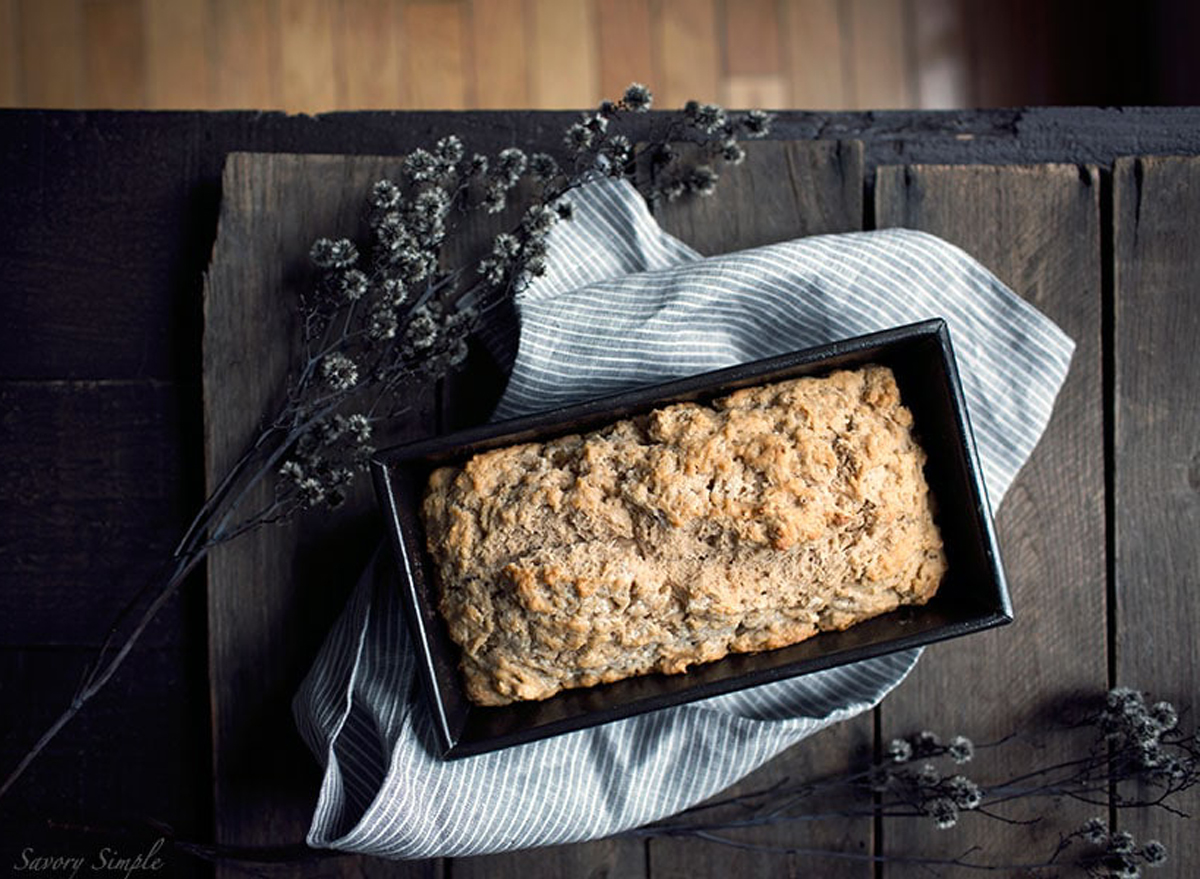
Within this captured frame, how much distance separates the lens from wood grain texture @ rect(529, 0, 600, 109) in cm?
219

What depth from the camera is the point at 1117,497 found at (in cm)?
143

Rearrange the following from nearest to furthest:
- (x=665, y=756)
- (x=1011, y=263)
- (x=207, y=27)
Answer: (x=665, y=756)
(x=1011, y=263)
(x=207, y=27)

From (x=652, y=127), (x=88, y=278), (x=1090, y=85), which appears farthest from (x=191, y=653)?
(x=1090, y=85)

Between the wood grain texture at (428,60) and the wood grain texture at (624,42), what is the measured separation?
0.33m

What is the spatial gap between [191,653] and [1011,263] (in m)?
1.34

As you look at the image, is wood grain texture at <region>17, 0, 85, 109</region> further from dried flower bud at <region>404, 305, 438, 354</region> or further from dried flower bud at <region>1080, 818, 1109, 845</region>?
dried flower bud at <region>1080, 818, 1109, 845</region>

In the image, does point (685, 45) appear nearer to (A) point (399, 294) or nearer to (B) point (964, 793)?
(A) point (399, 294)

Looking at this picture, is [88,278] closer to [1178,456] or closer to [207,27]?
[207,27]

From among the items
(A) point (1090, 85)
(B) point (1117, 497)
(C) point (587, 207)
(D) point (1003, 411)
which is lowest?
(B) point (1117, 497)

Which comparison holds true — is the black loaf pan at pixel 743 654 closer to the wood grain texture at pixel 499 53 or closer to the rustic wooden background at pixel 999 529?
the rustic wooden background at pixel 999 529

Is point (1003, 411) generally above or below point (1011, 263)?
below

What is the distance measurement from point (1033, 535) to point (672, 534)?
633mm

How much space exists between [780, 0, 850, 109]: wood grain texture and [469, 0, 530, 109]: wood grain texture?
61 centimetres

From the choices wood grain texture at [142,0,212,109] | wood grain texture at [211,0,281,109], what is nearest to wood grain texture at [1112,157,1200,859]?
wood grain texture at [211,0,281,109]
